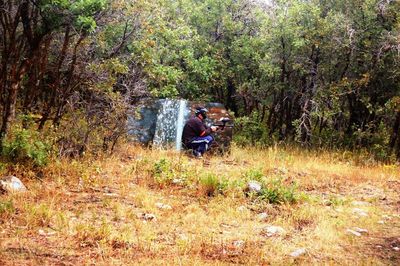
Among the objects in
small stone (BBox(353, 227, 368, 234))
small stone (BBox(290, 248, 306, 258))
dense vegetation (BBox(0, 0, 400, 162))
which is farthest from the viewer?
dense vegetation (BBox(0, 0, 400, 162))

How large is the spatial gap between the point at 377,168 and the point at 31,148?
8049 mm

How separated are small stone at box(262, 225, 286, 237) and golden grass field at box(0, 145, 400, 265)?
0.03 m

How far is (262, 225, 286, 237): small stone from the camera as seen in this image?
220 inches

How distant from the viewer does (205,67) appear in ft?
49.2

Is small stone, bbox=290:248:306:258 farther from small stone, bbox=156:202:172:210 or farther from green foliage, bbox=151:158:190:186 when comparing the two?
green foliage, bbox=151:158:190:186

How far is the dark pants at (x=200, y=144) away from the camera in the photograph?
39.0 feet

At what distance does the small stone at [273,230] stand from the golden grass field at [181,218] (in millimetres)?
33

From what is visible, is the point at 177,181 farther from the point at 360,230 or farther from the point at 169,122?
the point at 169,122

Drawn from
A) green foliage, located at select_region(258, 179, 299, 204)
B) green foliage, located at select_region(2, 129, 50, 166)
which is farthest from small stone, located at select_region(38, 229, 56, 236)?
green foliage, located at select_region(258, 179, 299, 204)

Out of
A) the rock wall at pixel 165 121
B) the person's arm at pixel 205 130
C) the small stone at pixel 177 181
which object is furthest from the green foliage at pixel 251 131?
the small stone at pixel 177 181


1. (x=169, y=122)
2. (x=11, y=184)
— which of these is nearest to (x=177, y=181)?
(x=11, y=184)

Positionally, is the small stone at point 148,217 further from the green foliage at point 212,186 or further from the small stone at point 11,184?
the small stone at point 11,184

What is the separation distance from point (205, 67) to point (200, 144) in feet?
12.8

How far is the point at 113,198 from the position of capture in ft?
21.7
